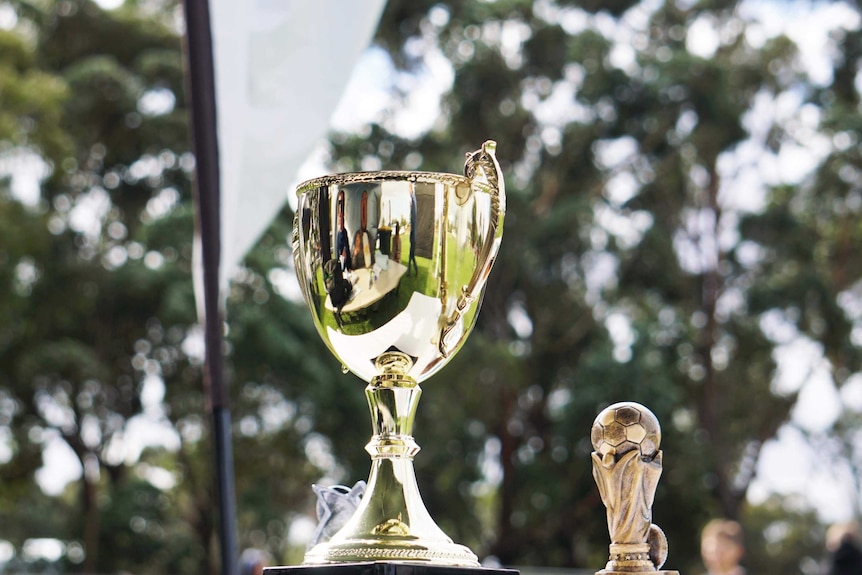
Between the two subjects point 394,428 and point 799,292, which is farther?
point 799,292

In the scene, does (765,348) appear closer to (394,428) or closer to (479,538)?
(479,538)

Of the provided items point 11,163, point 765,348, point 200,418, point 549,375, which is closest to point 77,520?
point 200,418

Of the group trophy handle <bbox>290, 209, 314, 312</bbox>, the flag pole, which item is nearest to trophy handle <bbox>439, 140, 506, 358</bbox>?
trophy handle <bbox>290, 209, 314, 312</bbox>

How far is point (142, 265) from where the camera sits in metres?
11.9

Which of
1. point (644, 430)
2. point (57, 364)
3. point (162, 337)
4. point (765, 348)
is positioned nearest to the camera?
point (644, 430)

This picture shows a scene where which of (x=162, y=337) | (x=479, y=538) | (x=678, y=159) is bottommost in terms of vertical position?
(x=479, y=538)

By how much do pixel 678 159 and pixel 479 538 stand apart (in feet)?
15.0

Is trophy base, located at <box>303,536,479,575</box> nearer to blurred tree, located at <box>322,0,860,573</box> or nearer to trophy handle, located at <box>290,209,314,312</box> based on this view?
trophy handle, located at <box>290,209,314,312</box>

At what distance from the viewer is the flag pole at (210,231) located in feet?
5.88

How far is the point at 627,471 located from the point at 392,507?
18cm

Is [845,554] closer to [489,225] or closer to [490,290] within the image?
[489,225]

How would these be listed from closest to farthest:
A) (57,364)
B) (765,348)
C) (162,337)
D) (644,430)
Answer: (644,430)
(57,364)
(162,337)
(765,348)

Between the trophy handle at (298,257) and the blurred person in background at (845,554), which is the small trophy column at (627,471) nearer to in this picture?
the trophy handle at (298,257)

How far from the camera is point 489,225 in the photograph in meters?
1.03
